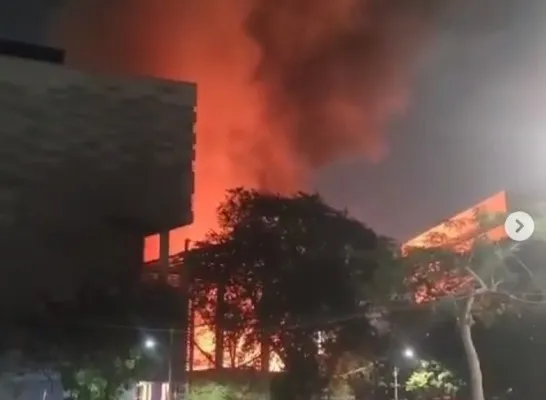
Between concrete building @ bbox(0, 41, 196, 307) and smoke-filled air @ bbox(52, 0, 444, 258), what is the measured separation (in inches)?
7.8

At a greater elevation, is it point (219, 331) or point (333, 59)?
point (333, 59)

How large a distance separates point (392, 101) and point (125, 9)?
49.0 inches

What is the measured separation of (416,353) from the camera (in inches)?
127

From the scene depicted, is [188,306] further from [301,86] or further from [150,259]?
[301,86]

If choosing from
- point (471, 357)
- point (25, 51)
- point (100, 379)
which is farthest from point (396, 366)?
point (25, 51)

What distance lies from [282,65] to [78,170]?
1.02 meters

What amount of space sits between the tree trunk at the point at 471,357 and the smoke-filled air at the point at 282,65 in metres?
0.79

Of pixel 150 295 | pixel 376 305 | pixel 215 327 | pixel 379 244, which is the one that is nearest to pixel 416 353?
pixel 376 305

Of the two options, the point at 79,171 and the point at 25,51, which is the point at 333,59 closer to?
the point at 79,171

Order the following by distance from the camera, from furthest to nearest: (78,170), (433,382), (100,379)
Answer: (78,170), (433,382), (100,379)

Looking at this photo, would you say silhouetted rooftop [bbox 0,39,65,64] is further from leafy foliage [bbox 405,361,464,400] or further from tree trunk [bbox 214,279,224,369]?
leafy foliage [bbox 405,361,464,400]

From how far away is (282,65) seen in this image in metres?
3.65

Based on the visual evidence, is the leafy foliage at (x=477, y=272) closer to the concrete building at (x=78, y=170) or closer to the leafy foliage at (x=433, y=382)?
the leafy foliage at (x=433, y=382)

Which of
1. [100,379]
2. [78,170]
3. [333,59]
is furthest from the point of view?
[333,59]
